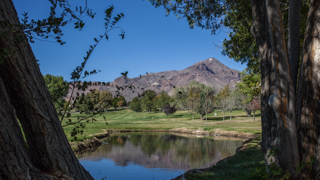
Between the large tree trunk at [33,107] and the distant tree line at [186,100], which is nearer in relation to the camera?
the large tree trunk at [33,107]

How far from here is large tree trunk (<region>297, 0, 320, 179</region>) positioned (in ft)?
13.2

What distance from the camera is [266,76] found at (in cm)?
532

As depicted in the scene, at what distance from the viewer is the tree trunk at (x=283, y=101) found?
431 cm

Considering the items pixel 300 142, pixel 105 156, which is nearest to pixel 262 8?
pixel 300 142

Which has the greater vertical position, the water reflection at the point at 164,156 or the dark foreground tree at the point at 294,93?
the dark foreground tree at the point at 294,93

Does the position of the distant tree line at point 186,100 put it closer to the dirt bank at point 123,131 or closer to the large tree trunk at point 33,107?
the large tree trunk at point 33,107

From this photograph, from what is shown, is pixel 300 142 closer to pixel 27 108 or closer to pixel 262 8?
pixel 262 8

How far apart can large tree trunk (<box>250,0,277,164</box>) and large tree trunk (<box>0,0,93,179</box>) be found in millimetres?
4017

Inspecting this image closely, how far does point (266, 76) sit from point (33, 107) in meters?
4.57

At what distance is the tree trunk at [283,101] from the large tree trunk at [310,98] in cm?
16

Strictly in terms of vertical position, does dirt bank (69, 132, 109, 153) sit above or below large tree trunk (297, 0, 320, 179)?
below

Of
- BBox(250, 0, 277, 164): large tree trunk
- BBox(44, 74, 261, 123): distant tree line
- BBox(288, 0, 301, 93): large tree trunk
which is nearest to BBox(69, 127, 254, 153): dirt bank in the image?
BBox(44, 74, 261, 123): distant tree line

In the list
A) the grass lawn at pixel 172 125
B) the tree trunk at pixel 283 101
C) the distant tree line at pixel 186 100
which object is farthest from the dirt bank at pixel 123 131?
the tree trunk at pixel 283 101

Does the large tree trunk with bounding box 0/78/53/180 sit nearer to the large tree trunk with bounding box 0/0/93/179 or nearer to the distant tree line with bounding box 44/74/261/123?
the large tree trunk with bounding box 0/0/93/179
